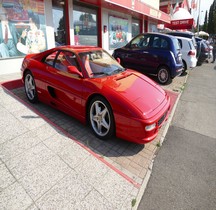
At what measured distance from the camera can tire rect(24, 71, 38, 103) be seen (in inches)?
170

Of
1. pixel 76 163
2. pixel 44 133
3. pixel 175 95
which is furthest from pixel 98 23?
pixel 76 163

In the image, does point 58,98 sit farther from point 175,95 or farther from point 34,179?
point 175,95

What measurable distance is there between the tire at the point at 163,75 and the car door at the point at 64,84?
14.6ft

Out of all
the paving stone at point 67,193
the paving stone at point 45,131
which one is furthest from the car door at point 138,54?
the paving stone at point 67,193

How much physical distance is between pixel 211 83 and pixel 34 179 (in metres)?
8.59

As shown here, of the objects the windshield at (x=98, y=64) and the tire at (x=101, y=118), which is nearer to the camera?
the tire at (x=101, y=118)

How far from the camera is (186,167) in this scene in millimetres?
2922

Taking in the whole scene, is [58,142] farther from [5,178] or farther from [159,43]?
[159,43]

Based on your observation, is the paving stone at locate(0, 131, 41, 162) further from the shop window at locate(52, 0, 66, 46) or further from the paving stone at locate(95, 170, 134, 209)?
the shop window at locate(52, 0, 66, 46)

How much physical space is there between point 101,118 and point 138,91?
2.61 ft

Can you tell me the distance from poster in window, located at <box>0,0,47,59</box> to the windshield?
400cm

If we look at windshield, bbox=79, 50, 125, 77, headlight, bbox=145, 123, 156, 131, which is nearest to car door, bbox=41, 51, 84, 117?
windshield, bbox=79, 50, 125, 77

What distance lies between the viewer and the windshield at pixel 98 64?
11.7 feet

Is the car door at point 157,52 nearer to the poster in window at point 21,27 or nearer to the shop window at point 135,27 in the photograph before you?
the poster in window at point 21,27
